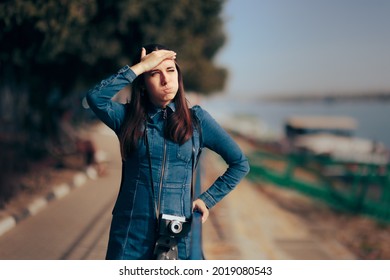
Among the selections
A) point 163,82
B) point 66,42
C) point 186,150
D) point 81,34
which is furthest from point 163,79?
point 81,34

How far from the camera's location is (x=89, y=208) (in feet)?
32.6

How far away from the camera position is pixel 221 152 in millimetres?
2920

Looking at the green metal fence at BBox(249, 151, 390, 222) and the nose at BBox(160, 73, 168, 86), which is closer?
the nose at BBox(160, 73, 168, 86)

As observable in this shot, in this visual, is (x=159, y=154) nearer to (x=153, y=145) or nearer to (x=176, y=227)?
(x=153, y=145)

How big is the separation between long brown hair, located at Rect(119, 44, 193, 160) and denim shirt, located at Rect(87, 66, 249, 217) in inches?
1.4

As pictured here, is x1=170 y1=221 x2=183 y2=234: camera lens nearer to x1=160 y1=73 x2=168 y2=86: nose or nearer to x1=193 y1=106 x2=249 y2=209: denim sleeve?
x1=193 y1=106 x2=249 y2=209: denim sleeve

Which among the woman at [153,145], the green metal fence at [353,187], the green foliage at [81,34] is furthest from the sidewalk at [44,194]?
the green metal fence at [353,187]

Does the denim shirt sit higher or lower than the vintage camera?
higher

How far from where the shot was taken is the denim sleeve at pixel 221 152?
2.87 metres

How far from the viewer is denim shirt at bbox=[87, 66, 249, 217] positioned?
2.78 meters

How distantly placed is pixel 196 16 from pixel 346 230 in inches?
245

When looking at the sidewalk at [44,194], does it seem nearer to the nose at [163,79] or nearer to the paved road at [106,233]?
the paved road at [106,233]

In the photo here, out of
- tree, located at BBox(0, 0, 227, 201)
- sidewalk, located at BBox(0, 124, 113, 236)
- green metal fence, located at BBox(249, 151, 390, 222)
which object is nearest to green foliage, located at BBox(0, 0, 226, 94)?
tree, located at BBox(0, 0, 227, 201)

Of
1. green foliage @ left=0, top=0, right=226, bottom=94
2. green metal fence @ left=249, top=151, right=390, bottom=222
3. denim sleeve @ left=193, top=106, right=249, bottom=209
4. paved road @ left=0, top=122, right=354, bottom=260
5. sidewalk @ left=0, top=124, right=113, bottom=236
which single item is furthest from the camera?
green metal fence @ left=249, top=151, right=390, bottom=222
